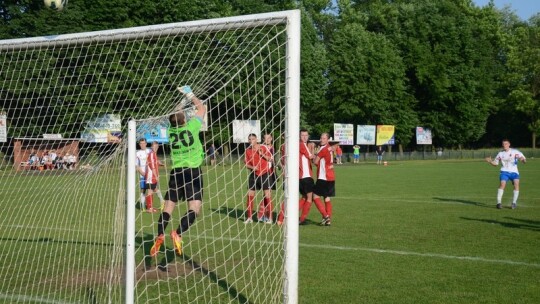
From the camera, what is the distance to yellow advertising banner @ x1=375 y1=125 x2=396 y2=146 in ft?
189

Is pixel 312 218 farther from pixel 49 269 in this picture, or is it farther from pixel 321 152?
pixel 49 269

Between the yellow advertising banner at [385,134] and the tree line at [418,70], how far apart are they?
258 cm

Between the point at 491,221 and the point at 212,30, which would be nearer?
the point at 212,30

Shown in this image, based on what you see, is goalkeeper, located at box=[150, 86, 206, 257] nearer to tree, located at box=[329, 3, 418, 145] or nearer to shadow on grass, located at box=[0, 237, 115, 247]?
shadow on grass, located at box=[0, 237, 115, 247]

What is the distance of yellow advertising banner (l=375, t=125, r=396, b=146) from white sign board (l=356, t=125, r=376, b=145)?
59cm

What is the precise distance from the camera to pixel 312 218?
47.8 ft

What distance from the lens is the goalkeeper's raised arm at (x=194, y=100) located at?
23.1 feet

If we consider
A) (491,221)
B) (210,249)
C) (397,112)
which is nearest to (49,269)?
(210,249)

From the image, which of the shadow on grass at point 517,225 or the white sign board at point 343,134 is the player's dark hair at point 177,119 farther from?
the white sign board at point 343,134

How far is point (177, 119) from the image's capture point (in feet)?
25.0

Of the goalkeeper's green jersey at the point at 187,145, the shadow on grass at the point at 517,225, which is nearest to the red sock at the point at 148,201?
the shadow on grass at the point at 517,225

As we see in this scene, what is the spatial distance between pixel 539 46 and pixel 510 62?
3990 millimetres

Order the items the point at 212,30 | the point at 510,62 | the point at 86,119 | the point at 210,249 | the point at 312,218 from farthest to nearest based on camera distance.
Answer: the point at 510,62, the point at 312,218, the point at 86,119, the point at 210,249, the point at 212,30

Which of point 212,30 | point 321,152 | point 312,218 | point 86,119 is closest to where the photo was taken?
point 212,30
